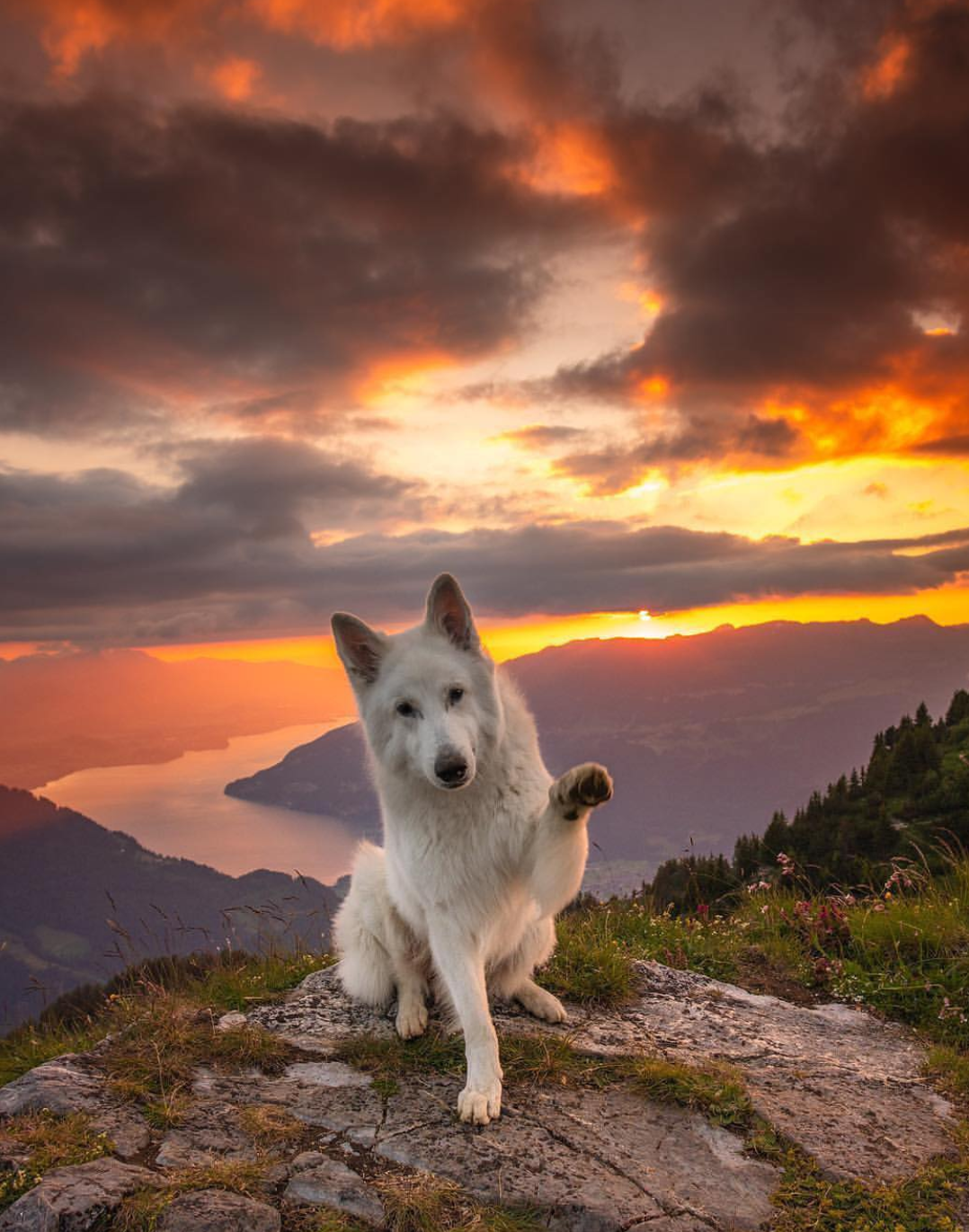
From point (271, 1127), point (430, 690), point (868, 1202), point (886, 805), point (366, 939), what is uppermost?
point (430, 690)

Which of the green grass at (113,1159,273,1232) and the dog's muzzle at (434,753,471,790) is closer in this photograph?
the green grass at (113,1159,273,1232)

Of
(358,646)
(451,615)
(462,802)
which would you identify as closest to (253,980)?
(462,802)

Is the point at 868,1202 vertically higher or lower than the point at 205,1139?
lower

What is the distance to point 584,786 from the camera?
421 cm

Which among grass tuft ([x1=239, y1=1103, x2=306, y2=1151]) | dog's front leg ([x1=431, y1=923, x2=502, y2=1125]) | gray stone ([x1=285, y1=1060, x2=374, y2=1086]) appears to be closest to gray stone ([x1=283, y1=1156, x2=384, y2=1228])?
grass tuft ([x1=239, y1=1103, x2=306, y2=1151])

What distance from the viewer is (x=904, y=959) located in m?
6.54

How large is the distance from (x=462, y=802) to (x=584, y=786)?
1.07 meters

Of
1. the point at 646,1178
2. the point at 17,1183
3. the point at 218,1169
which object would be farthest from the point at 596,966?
the point at 17,1183

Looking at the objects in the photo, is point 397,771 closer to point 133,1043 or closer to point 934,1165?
point 133,1043

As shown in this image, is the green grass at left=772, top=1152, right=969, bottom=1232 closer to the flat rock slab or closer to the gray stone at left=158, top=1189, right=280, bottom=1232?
the flat rock slab

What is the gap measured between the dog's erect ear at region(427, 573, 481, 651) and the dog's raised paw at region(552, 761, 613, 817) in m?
1.19

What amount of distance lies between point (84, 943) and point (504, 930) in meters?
209

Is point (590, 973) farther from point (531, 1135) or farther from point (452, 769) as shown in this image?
point (452, 769)

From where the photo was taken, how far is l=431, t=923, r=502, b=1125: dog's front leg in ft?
14.6
